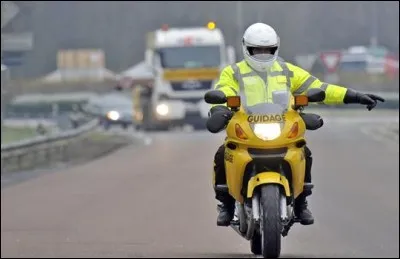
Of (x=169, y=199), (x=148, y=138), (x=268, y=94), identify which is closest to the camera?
(x=268, y=94)

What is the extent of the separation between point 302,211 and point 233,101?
0.49 metres

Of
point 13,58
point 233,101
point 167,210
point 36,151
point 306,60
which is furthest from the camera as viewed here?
point 36,151

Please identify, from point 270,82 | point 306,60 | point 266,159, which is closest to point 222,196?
point 266,159

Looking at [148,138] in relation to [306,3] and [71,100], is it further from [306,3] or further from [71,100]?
[306,3]

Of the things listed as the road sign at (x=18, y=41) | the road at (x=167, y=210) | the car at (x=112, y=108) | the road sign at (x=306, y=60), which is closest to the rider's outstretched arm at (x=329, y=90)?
the road sign at (x=306, y=60)

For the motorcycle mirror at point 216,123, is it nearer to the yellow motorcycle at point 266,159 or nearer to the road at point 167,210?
the yellow motorcycle at point 266,159

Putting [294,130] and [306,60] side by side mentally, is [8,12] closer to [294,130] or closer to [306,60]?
[306,60]

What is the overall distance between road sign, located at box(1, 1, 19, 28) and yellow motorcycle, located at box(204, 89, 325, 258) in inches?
695

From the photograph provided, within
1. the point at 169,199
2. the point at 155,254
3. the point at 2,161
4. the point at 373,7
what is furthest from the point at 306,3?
the point at 2,161

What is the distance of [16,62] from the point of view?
75.9 feet

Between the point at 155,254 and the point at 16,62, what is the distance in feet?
15.0

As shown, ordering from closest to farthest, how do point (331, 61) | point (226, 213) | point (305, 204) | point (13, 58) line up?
point (305, 204), point (226, 213), point (331, 61), point (13, 58)

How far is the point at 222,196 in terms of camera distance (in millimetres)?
4203

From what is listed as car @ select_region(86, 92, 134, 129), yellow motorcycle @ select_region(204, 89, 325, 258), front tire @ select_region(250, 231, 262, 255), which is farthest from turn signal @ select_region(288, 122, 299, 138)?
car @ select_region(86, 92, 134, 129)
